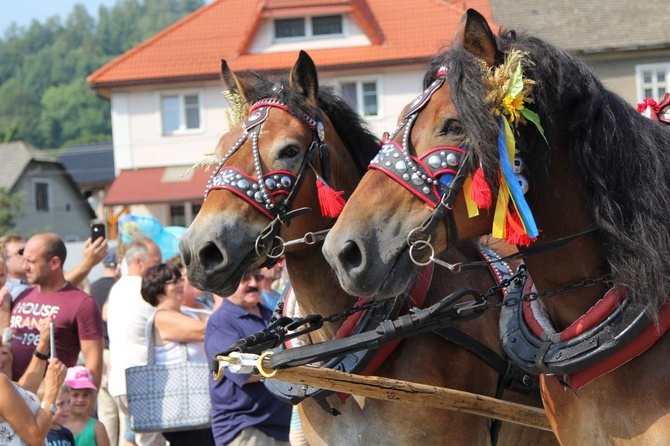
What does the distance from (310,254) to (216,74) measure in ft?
85.2

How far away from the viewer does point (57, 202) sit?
55.8 m

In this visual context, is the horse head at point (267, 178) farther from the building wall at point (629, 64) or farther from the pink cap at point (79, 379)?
the building wall at point (629, 64)

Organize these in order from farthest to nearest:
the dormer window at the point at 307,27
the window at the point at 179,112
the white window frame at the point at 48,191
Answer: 1. the white window frame at the point at 48,191
2. the dormer window at the point at 307,27
3. the window at the point at 179,112

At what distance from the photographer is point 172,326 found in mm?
7031

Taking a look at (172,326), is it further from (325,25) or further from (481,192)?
(325,25)

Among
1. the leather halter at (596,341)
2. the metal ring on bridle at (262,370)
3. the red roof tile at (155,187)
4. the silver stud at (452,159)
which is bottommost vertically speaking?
the red roof tile at (155,187)

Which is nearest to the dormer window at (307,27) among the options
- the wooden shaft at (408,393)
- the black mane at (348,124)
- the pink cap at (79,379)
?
the pink cap at (79,379)

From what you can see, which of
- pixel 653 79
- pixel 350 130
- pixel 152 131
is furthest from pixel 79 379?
pixel 653 79

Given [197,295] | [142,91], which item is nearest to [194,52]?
[142,91]

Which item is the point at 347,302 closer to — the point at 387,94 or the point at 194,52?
the point at 387,94

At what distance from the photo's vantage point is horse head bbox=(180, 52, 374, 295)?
4.09 metres

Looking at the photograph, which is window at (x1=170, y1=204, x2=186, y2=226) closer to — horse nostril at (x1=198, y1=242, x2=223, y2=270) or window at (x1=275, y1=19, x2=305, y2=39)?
window at (x1=275, y1=19, x2=305, y2=39)

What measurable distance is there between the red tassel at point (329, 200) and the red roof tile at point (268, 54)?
25180 mm

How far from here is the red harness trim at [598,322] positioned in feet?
10.1
